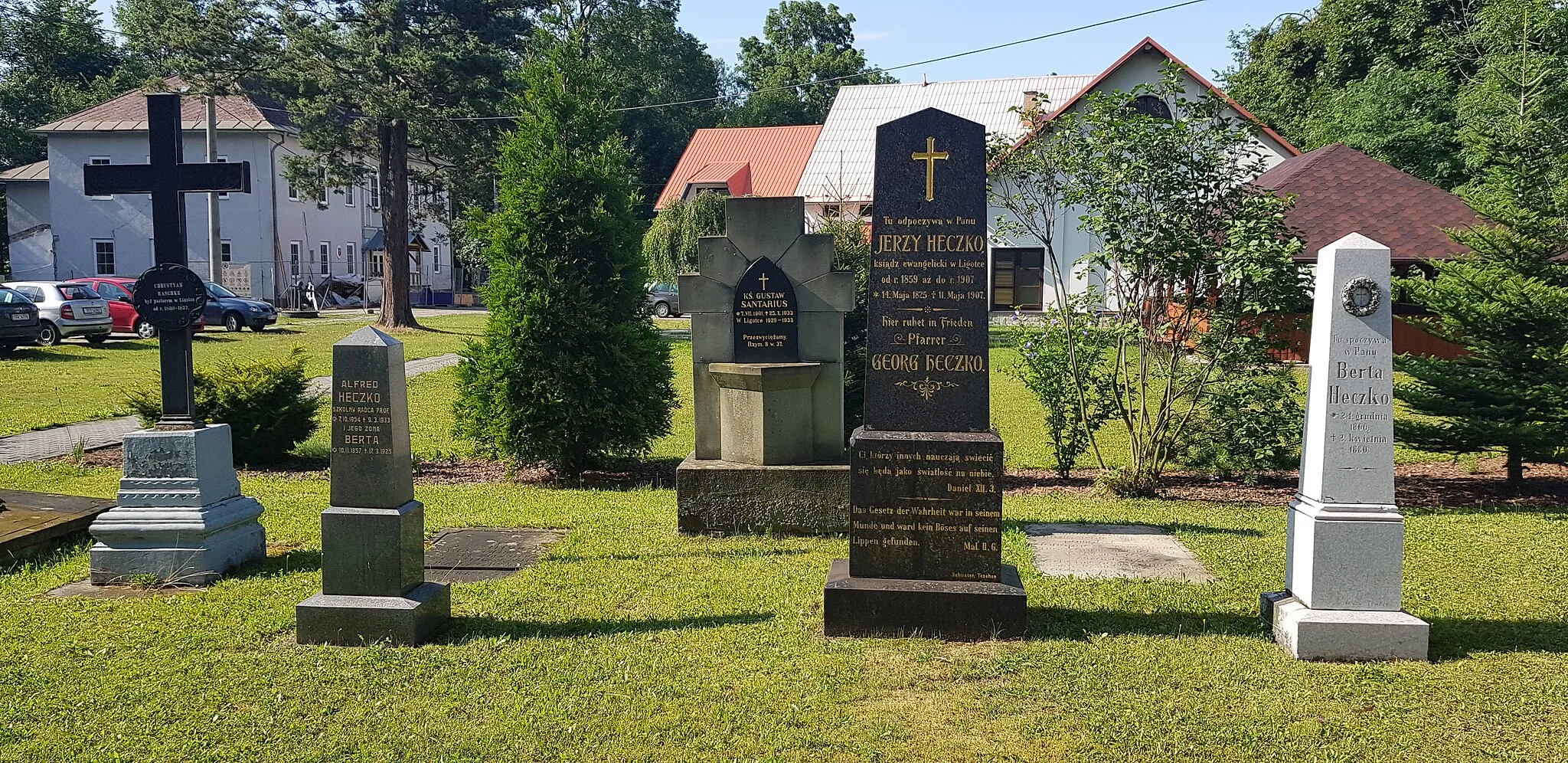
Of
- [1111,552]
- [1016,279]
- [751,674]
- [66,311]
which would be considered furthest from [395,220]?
[751,674]

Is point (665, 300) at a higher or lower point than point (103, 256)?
lower

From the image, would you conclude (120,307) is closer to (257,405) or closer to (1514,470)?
(257,405)

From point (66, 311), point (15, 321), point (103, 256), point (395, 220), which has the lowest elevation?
point (15, 321)

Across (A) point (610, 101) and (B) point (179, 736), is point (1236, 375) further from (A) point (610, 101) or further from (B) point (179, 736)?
(B) point (179, 736)

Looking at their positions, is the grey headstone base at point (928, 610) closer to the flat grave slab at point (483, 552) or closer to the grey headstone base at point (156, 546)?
the flat grave slab at point (483, 552)

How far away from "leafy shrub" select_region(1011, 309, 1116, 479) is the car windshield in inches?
946

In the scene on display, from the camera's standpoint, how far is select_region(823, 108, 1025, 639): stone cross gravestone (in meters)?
5.73

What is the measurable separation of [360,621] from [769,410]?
3.68 m

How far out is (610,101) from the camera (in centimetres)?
1156

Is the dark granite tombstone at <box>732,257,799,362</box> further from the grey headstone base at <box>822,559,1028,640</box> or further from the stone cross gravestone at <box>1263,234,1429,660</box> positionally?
the stone cross gravestone at <box>1263,234,1429,660</box>

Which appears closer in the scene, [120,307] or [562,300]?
[562,300]

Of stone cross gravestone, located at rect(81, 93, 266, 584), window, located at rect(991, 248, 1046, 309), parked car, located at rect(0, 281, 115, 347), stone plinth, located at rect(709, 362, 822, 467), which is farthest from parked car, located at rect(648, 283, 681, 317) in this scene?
stone cross gravestone, located at rect(81, 93, 266, 584)

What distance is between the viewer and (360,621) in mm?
5574

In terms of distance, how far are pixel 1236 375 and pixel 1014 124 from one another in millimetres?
28978
